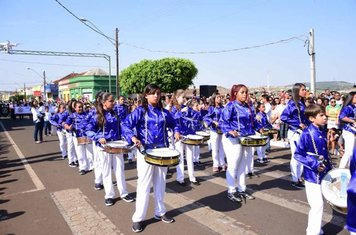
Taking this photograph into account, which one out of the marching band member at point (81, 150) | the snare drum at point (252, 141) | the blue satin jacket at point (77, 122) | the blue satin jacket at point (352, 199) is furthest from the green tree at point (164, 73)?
the blue satin jacket at point (352, 199)

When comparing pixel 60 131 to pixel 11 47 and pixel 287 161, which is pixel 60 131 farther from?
pixel 11 47

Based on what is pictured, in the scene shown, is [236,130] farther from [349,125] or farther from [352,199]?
[352,199]

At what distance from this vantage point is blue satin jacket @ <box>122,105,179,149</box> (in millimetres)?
5039

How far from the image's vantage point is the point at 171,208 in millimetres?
5848

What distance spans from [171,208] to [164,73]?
39.4 meters

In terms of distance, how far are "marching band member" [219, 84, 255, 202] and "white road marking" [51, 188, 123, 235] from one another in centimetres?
236

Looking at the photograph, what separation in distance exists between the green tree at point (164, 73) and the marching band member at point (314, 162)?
39741 mm

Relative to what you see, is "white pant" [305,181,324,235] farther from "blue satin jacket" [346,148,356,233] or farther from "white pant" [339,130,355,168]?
"white pant" [339,130,355,168]

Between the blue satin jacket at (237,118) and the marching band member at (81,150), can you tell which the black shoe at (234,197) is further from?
the marching band member at (81,150)

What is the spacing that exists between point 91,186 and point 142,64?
131 feet

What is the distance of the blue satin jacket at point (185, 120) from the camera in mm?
7784

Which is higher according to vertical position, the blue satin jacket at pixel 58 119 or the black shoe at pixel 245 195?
the blue satin jacket at pixel 58 119

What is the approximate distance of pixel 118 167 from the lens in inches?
251

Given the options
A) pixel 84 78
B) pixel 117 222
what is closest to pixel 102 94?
pixel 117 222
